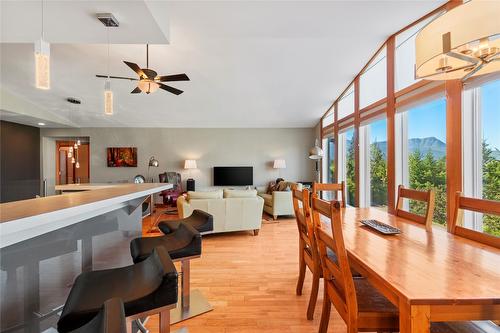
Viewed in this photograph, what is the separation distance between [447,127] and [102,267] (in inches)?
136

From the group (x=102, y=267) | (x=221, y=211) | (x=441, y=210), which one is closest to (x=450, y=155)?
(x=441, y=210)

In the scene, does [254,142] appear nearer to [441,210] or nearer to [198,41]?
[198,41]

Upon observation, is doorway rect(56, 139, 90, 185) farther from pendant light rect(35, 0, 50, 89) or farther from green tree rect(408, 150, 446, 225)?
green tree rect(408, 150, 446, 225)

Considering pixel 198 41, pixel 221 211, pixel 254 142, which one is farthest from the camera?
pixel 254 142

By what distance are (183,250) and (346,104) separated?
5.11m

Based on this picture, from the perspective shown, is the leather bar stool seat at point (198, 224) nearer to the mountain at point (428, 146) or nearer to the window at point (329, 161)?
the mountain at point (428, 146)

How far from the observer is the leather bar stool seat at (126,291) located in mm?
824

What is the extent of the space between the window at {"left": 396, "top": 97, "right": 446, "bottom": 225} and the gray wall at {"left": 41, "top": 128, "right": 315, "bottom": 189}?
4.25m

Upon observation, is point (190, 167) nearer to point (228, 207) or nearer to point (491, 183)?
point (228, 207)

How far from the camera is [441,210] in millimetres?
2828

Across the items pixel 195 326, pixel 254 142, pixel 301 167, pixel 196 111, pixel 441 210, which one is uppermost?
pixel 196 111

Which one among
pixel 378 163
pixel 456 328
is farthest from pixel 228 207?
pixel 456 328

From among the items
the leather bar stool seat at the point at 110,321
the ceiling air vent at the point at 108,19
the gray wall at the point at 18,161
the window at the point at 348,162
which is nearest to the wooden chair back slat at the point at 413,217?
the leather bar stool seat at the point at 110,321

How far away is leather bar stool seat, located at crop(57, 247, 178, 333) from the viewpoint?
824 millimetres
